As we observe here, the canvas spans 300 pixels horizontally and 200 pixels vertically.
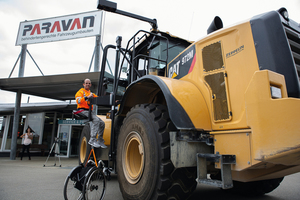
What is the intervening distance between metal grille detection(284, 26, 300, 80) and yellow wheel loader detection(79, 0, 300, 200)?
11 millimetres

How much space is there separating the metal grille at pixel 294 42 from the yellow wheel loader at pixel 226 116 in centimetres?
1

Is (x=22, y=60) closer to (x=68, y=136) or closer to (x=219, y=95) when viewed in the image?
(x=68, y=136)

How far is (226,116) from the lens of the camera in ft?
7.67

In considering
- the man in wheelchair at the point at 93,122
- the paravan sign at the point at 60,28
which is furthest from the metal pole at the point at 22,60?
the man in wheelchair at the point at 93,122

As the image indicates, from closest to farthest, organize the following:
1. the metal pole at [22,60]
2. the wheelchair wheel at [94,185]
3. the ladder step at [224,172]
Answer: the ladder step at [224,172], the wheelchair wheel at [94,185], the metal pole at [22,60]

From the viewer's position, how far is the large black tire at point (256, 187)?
3631mm

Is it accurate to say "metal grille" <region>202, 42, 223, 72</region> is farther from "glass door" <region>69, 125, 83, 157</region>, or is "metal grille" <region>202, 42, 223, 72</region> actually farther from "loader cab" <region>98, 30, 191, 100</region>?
"glass door" <region>69, 125, 83, 157</region>

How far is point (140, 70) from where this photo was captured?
437cm

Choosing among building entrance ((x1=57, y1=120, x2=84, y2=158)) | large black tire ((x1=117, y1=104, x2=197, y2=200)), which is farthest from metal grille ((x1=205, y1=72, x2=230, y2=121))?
building entrance ((x1=57, y1=120, x2=84, y2=158))

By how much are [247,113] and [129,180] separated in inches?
71.1

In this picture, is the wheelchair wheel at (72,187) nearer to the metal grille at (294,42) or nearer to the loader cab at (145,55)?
the loader cab at (145,55)

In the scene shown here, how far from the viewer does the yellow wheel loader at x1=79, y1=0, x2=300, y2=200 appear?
73.4 inches

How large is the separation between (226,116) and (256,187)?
7.14 feet

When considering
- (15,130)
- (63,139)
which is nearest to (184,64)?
(15,130)
